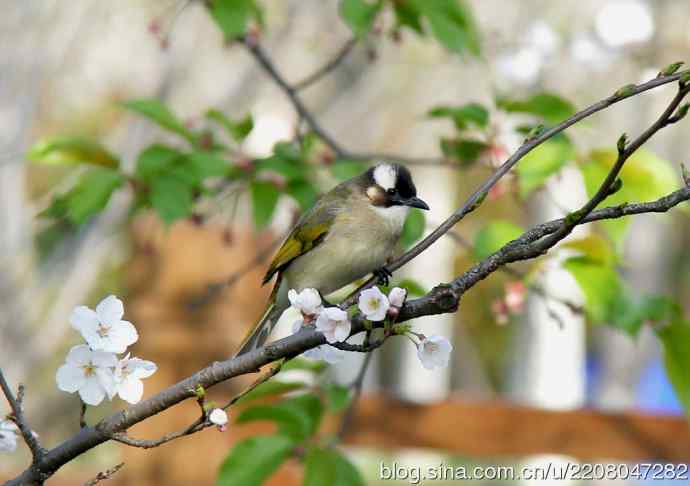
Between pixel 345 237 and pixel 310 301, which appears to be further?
pixel 345 237

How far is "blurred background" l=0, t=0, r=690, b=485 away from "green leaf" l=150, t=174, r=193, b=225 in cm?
4

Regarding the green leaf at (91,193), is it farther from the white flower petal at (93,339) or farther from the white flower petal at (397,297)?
the white flower petal at (397,297)

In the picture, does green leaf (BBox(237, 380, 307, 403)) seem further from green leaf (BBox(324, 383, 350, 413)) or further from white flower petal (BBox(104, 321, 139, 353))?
Result: white flower petal (BBox(104, 321, 139, 353))

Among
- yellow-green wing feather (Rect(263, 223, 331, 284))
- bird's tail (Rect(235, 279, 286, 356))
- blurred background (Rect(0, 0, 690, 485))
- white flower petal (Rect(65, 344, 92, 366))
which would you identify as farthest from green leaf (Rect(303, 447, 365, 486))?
white flower petal (Rect(65, 344, 92, 366))

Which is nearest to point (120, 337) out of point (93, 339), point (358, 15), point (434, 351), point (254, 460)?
point (93, 339)

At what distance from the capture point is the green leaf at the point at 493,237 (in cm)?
192

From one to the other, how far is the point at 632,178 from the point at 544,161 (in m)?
0.18

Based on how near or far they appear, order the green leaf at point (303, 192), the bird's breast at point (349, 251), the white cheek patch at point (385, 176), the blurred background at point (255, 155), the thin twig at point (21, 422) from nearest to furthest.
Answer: the thin twig at point (21, 422), the green leaf at point (303, 192), the bird's breast at point (349, 251), the white cheek patch at point (385, 176), the blurred background at point (255, 155)

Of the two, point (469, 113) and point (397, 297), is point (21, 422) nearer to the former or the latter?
point (397, 297)

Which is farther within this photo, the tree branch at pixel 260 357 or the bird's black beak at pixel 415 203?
the bird's black beak at pixel 415 203

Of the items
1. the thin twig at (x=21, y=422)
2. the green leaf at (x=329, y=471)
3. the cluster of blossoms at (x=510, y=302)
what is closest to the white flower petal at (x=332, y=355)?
the thin twig at (x=21, y=422)

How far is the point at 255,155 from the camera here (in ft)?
9.52

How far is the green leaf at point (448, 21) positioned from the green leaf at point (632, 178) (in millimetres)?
366

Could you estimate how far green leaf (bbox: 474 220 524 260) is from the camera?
1922mm
